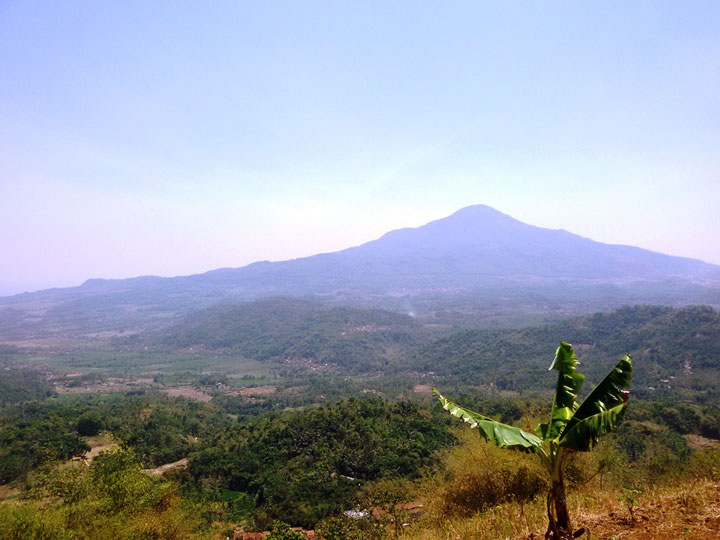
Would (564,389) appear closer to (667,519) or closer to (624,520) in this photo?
(624,520)

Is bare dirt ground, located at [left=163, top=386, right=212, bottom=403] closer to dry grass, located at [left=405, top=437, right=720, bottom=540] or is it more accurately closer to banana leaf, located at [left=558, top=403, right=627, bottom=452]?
dry grass, located at [left=405, top=437, right=720, bottom=540]

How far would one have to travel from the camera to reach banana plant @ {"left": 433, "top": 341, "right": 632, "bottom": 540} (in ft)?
13.1

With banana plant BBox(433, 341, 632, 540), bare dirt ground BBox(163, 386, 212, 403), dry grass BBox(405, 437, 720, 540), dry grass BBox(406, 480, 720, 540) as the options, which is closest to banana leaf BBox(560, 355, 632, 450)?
banana plant BBox(433, 341, 632, 540)

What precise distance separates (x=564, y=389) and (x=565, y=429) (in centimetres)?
67

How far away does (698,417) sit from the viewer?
2523 centimetres

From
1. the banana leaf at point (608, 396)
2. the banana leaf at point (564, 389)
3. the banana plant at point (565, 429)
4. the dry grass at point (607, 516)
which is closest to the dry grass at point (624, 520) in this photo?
the dry grass at point (607, 516)

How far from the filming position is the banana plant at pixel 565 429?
400 centimetres

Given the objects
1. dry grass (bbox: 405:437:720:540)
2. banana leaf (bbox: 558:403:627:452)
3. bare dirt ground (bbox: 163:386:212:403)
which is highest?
banana leaf (bbox: 558:403:627:452)

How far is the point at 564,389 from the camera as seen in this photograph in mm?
4938

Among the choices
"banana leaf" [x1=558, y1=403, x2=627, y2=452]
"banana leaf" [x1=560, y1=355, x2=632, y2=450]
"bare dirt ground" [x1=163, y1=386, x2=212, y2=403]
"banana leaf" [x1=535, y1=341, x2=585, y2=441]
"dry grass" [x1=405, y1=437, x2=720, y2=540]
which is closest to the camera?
"banana leaf" [x1=558, y1=403, x2=627, y2=452]

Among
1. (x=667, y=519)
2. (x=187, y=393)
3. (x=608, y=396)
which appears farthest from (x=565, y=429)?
(x=187, y=393)

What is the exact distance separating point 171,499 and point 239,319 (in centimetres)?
10222

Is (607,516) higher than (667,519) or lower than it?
lower

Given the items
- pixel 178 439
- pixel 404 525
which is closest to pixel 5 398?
pixel 178 439
